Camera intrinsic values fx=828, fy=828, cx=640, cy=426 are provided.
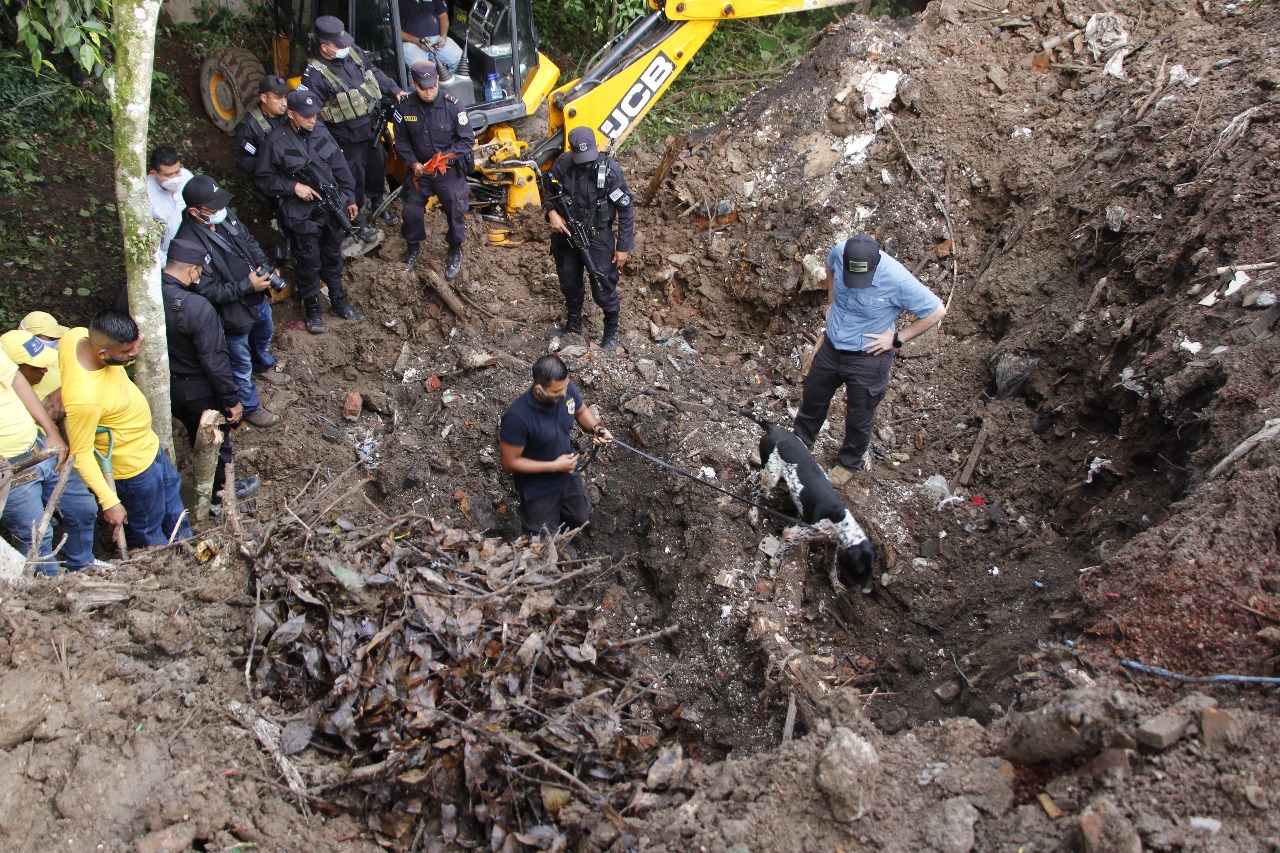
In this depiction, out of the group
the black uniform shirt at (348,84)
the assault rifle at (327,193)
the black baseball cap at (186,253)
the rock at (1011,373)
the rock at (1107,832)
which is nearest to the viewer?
the rock at (1107,832)

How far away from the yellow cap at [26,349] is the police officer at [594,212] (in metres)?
3.43

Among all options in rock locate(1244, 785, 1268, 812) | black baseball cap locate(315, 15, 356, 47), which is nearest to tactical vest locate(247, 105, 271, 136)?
black baseball cap locate(315, 15, 356, 47)

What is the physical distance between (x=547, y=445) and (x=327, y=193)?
124 inches

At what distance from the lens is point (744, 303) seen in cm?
737

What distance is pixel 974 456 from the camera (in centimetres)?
574

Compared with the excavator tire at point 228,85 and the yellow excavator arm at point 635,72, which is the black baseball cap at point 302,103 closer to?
the yellow excavator arm at point 635,72

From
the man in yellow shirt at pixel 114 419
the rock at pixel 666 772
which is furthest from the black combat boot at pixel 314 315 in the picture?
the rock at pixel 666 772

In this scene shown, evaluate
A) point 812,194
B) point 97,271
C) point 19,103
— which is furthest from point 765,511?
point 19,103

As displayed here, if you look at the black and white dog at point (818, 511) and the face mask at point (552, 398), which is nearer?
the face mask at point (552, 398)

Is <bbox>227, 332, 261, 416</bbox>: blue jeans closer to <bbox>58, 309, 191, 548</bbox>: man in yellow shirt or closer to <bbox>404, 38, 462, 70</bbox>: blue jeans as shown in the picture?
<bbox>58, 309, 191, 548</bbox>: man in yellow shirt

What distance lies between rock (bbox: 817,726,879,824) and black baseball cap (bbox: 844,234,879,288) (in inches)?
114

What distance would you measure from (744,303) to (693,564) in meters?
2.96

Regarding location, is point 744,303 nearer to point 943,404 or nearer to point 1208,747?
point 943,404

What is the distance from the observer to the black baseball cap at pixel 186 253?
5.38m
